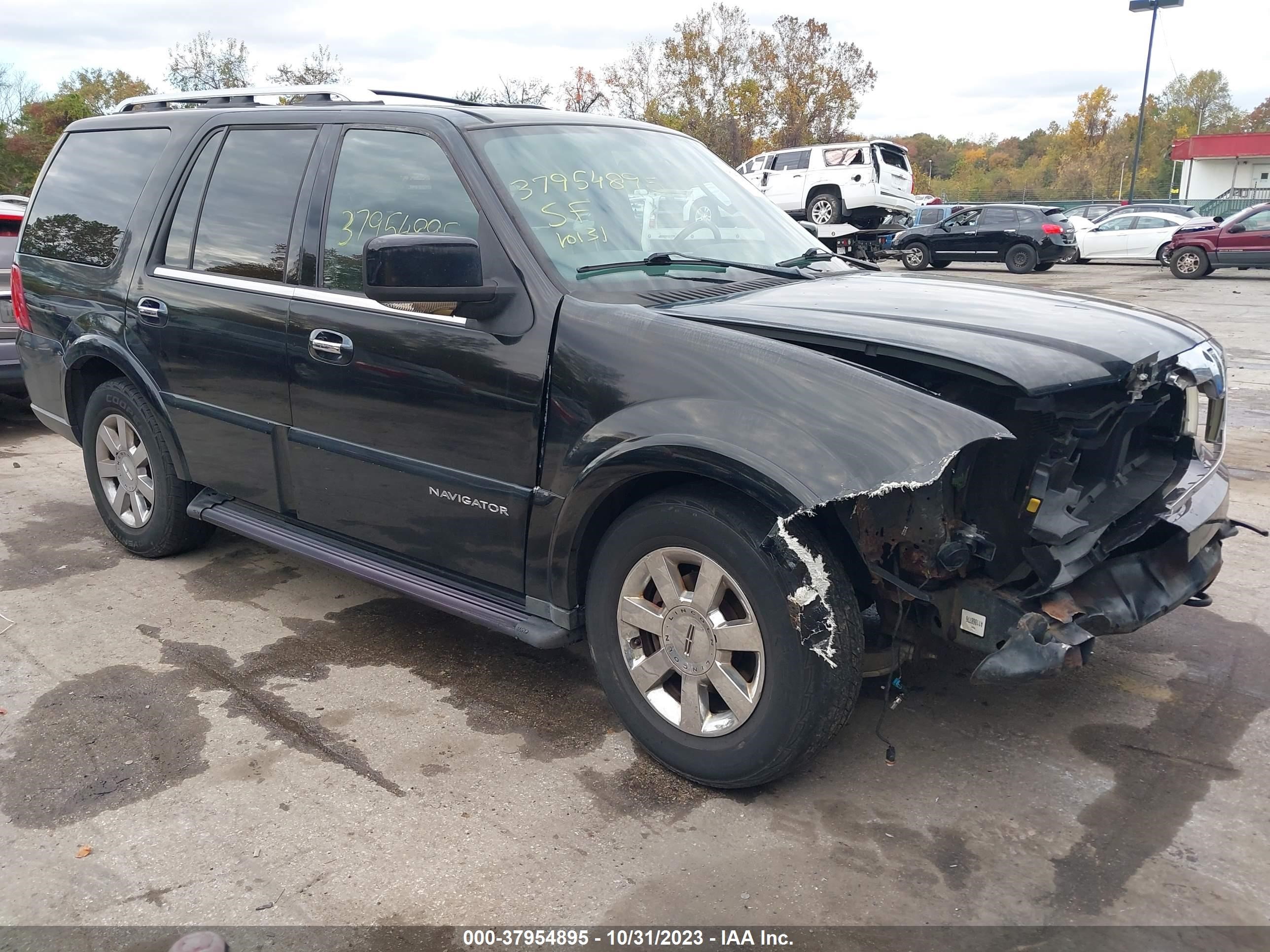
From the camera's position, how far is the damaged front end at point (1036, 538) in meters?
2.72

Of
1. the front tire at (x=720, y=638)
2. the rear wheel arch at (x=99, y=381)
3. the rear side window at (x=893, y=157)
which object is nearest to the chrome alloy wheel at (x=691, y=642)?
the front tire at (x=720, y=638)

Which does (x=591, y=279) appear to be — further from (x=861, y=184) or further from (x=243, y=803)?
(x=861, y=184)

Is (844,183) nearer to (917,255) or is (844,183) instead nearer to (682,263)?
(917,255)

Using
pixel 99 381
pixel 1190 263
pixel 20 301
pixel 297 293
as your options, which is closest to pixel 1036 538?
pixel 297 293

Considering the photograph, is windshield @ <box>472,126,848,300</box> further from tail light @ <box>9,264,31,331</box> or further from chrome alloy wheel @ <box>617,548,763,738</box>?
tail light @ <box>9,264,31,331</box>

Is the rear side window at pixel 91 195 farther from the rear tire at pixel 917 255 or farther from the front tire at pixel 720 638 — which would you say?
the rear tire at pixel 917 255

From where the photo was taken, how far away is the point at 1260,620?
425 centimetres

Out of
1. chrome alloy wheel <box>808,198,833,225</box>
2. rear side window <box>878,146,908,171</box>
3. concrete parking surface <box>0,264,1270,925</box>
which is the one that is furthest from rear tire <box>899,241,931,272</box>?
concrete parking surface <box>0,264,1270,925</box>

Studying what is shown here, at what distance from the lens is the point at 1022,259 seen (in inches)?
927

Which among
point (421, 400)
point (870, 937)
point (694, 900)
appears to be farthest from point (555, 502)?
point (870, 937)

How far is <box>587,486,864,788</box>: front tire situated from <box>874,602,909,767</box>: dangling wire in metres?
0.17

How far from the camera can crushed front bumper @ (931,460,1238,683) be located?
2717 millimetres

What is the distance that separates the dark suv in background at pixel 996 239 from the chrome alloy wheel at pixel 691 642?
22412mm

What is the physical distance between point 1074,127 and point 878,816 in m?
84.6
